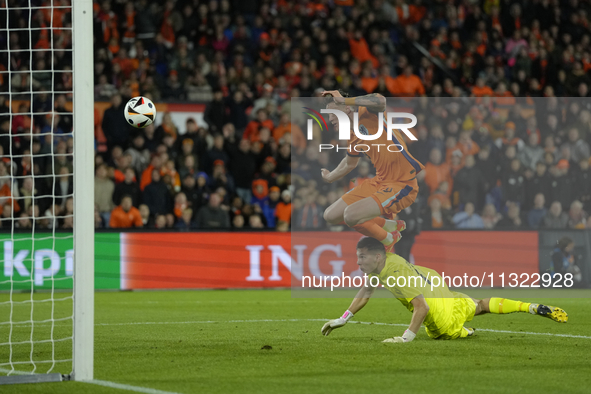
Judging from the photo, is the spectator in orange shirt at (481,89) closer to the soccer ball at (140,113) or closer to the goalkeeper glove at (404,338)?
the soccer ball at (140,113)

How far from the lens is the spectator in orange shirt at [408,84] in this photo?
19.3m

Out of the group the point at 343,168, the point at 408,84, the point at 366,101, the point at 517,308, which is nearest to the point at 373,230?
the point at 343,168

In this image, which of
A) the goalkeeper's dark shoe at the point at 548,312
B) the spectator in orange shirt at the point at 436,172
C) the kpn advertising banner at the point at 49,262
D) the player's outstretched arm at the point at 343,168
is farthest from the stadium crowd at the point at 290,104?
the goalkeeper's dark shoe at the point at 548,312

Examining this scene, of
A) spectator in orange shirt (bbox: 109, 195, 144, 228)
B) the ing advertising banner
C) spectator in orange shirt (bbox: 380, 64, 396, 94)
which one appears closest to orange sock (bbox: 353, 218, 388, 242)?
the ing advertising banner

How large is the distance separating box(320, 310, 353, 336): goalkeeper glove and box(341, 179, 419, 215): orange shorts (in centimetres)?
109

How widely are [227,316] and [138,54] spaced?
31.5 ft

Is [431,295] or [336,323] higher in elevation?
[431,295]

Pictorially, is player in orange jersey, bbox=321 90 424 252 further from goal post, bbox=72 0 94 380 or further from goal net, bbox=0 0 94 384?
goal post, bbox=72 0 94 380

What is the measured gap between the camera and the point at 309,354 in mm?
7418

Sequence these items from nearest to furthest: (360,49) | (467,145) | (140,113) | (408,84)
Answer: (140,113)
(467,145)
(408,84)
(360,49)

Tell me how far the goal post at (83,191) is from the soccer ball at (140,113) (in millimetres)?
3921

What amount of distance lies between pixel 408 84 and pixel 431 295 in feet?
38.4

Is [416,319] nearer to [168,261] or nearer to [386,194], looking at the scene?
[386,194]

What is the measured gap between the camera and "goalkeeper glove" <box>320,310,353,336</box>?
8.59 meters
